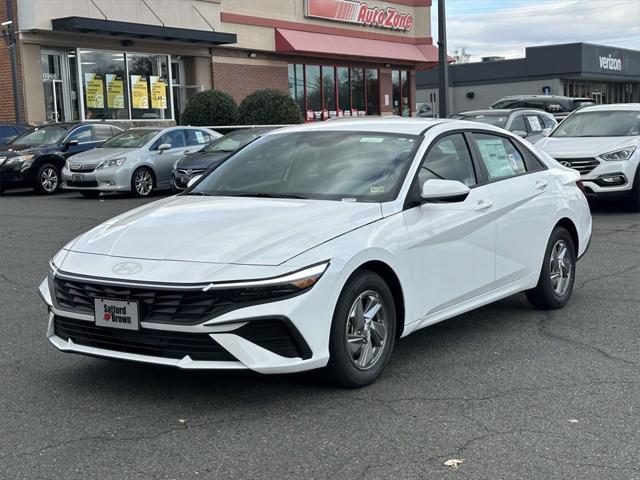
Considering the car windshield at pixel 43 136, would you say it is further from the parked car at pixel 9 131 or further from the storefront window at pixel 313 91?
the storefront window at pixel 313 91

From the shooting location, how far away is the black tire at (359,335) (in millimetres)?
4719

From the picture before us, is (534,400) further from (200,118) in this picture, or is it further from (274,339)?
(200,118)

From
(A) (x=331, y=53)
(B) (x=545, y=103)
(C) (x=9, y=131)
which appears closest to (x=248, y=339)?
(C) (x=9, y=131)

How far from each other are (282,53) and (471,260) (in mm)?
27858

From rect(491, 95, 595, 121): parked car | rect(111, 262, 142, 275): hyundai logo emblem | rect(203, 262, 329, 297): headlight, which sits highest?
rect(491, 95, 595, 121): parked car

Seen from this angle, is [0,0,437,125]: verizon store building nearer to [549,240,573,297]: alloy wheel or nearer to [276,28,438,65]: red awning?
[276,28,438,65]: red awning

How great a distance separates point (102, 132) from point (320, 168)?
15666mm

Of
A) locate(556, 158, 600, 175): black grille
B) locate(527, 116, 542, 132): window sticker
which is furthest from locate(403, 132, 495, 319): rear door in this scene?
locate(527, 116, 542, 132): window sticker

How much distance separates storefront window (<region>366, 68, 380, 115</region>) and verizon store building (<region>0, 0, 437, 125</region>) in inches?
2.0

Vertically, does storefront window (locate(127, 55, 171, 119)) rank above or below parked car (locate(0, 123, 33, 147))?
above

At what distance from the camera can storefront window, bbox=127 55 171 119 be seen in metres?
27.7

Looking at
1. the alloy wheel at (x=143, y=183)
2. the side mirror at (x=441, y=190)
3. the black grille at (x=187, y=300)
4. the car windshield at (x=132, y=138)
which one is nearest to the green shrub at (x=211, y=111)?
the car windshield at (x=132, y=138)

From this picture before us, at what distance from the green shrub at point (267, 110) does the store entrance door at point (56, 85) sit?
5.27 meters

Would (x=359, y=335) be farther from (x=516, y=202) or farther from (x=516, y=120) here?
(x=516, y=120)
